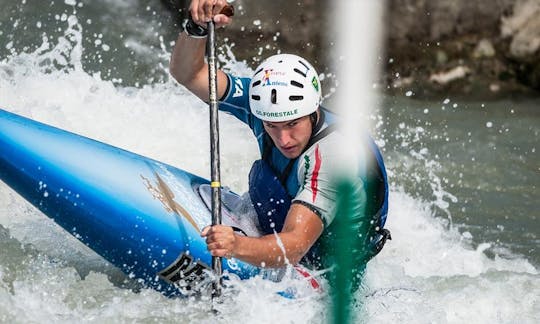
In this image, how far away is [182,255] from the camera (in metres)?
3.83

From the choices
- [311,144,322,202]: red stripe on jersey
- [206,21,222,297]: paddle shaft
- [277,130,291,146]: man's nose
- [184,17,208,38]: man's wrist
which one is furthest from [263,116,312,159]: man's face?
[184,17,208,38]: man's wrist

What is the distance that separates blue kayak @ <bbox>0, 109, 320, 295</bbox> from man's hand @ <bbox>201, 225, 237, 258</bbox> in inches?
27.2

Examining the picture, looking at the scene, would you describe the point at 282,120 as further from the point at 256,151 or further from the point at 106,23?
the point at 106,23

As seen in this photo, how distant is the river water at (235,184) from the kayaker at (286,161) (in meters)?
0.42

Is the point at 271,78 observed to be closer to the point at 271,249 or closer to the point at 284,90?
the point at 284,90

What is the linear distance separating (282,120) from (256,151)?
10.2ft

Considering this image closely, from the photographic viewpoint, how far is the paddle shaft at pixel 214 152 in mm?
3570

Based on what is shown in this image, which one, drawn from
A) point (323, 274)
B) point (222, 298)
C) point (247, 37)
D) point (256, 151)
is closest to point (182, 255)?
point (222, 298)

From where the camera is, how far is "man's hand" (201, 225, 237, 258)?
10.3 ft

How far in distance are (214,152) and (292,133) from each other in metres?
0.33

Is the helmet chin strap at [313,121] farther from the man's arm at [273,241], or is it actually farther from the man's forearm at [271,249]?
the man's forearm at [271,249]

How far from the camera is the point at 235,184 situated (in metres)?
6.16

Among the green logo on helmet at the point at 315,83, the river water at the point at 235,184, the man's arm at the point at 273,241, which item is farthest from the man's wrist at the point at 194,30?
the river water at the point at 235,184

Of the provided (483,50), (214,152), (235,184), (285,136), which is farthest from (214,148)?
(483,50)
